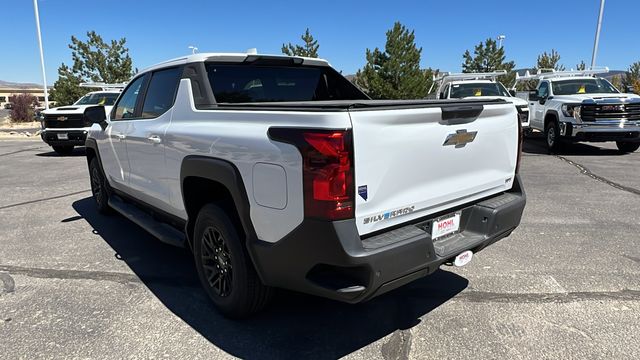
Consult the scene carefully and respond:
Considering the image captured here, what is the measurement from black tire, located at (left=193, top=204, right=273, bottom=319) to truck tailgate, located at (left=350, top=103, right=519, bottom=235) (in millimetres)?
930

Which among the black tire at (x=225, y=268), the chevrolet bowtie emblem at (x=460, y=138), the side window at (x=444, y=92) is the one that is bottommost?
the black tire at (x=225, y=268)

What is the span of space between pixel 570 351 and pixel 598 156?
10141mm

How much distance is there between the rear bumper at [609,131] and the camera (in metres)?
10.6

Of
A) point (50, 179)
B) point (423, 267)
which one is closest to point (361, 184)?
point (423, 267)

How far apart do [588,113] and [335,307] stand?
9.81 metres

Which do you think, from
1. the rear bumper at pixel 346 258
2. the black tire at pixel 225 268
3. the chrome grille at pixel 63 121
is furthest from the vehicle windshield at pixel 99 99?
the rear bumper at pixel 346 258

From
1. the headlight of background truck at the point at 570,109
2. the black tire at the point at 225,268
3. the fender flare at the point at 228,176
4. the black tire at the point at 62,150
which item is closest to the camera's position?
the fender flare at the point at 228,176

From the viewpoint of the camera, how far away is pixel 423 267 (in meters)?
2.62

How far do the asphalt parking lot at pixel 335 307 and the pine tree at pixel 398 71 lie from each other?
18831 mm

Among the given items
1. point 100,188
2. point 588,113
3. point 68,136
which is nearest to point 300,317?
point 100,188

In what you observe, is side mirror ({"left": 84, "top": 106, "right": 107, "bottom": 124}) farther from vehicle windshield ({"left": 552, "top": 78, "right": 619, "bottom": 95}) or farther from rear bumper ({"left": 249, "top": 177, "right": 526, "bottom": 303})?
vehicle windshield ({"left": 552, "top": 78, "right": 619, "bottom": 95})

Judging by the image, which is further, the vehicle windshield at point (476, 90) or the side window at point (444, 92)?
the side window at point (444, 92)

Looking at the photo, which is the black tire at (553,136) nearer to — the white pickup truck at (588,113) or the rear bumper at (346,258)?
the white pickup truck at (588,113)

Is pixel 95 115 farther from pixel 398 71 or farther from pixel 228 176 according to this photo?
pixel 398 71
